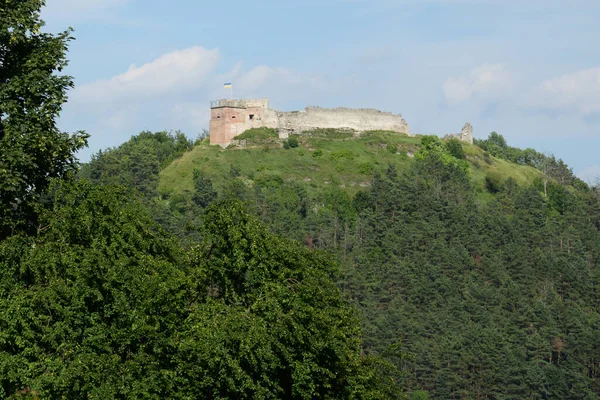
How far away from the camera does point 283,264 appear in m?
23.8

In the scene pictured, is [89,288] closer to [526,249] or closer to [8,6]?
[8,6]

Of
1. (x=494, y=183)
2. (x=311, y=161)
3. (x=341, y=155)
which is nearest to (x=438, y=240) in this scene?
(x=341, y=155)

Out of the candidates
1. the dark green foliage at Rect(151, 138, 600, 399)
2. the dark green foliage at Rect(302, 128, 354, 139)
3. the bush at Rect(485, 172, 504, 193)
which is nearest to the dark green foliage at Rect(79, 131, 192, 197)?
the dark green foliage at Rect(151, 138, 600, 399)

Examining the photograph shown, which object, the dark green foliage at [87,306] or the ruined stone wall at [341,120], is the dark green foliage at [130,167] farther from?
the dark green foliage at [87,306]

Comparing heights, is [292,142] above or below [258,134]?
below

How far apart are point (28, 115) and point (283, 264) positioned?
22.3 ft

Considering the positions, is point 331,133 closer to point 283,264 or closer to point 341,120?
point 341,120

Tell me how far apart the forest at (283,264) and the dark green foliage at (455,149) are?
0.28 metres

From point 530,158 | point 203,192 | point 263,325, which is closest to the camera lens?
point 263,325

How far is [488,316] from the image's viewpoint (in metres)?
87.9

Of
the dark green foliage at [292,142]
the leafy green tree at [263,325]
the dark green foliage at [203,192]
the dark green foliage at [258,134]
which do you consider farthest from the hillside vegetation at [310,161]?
the leafy green tree at [263,325]

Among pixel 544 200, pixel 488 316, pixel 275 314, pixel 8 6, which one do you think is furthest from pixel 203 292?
pixel 544 200

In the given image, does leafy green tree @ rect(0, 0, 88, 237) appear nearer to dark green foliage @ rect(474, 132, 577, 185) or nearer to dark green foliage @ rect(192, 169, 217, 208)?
dark green foliage @ rect(192, 169, 217, 208)

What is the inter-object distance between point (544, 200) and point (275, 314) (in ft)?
341
